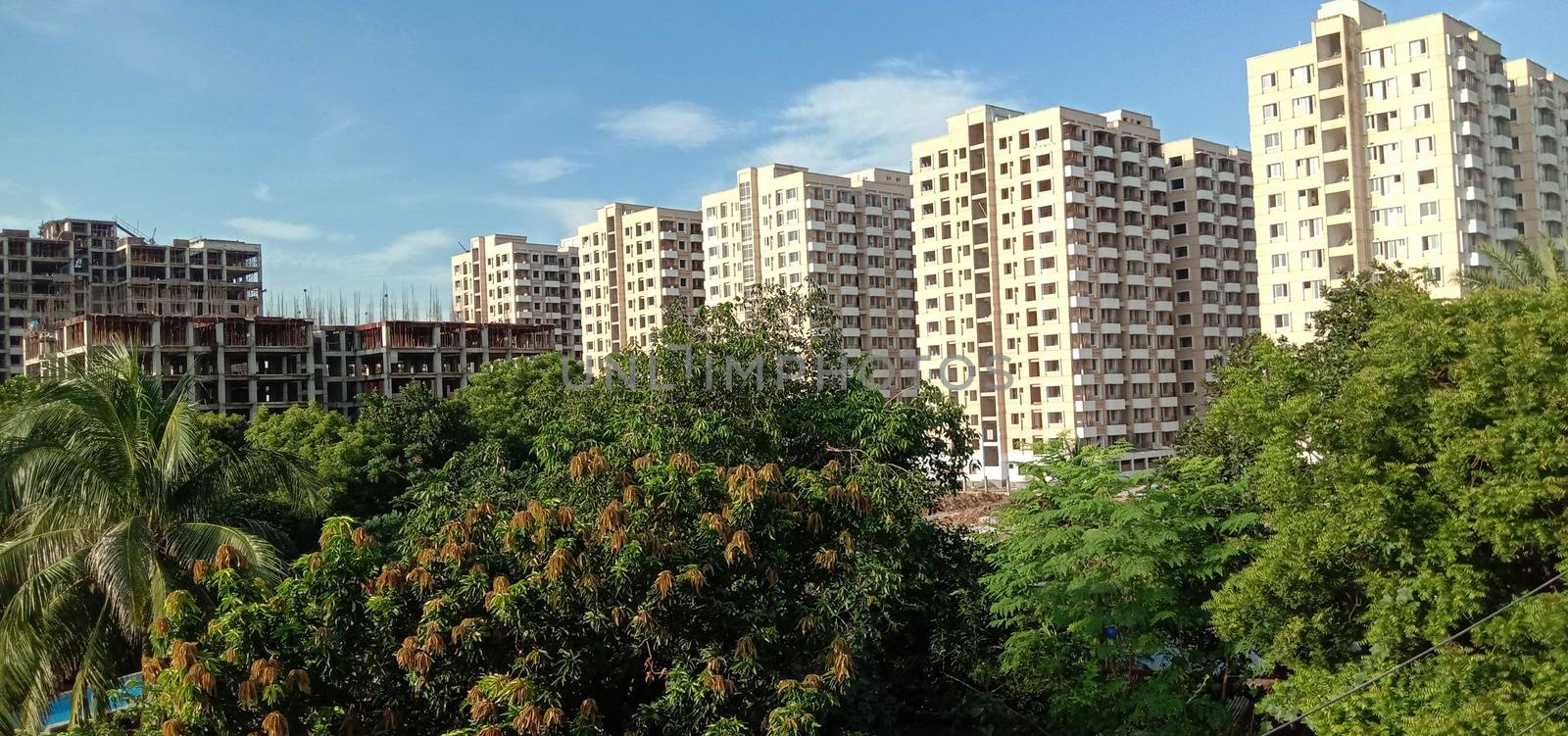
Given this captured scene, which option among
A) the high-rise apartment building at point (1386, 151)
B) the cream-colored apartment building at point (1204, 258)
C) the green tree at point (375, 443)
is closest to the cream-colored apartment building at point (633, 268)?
the cream-colored apartment building at point (1204, 258)

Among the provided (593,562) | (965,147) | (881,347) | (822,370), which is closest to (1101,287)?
(965,147)

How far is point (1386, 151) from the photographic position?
179ft

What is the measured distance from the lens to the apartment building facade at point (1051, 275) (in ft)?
218

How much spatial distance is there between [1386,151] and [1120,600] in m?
46.9

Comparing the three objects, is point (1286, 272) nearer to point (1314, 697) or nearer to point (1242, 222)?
point (1242, 222)

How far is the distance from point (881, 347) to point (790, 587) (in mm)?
71490

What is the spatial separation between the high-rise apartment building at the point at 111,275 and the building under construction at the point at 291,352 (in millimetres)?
18994

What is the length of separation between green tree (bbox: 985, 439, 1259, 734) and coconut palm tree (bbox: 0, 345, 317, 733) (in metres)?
10.4

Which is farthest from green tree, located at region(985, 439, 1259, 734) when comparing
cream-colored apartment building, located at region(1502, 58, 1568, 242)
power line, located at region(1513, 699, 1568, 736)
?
cream-colored apartment building, located at region(1502, 58, 1568, 242)

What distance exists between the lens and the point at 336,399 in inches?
3236

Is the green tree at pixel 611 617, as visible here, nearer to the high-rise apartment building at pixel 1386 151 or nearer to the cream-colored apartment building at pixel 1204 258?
the high-rise apartment building at pixel 1386 151

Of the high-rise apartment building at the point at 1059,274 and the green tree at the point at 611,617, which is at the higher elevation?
the high-rise apartment building at the point at 1059,274

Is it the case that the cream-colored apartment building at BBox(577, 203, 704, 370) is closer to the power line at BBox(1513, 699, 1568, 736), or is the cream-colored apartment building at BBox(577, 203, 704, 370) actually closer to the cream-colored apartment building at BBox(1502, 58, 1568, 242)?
the cream-colored apartment building at BBox(1502, 58, 1568, 242)

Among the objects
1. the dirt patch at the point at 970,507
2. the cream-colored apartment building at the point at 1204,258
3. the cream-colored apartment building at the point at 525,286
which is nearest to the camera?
the dirt patch at the point at 970,507
